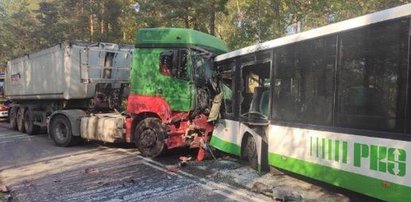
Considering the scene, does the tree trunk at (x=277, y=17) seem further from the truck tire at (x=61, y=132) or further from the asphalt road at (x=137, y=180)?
the asphalt road at (x=137, y=180)

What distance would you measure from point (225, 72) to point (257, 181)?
2.96 m

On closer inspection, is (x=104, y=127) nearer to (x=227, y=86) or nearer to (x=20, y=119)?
(x=227, y=86)

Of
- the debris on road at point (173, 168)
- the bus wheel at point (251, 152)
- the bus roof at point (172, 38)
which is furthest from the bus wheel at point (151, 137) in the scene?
the bus wheel at point (251, 152)

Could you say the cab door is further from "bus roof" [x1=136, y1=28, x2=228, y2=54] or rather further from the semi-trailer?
"bus roof" [x1=136, y1=28, x2=228, y2=54]

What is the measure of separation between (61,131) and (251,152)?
7.93m

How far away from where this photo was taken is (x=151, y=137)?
11000 mm

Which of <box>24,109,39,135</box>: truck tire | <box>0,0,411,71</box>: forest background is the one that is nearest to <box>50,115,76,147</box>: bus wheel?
<box>24,109,39,135</box>: truck tire

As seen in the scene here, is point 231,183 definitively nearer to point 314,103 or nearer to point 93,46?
point 314,103

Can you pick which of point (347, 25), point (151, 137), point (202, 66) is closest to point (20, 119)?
point (151, 137)

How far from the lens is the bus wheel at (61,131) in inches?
561

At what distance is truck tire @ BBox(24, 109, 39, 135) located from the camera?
1773cm

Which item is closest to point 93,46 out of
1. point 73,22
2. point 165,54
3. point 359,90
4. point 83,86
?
point 83,86

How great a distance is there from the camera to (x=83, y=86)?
14.5m

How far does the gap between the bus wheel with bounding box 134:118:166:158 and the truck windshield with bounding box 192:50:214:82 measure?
1452mm
